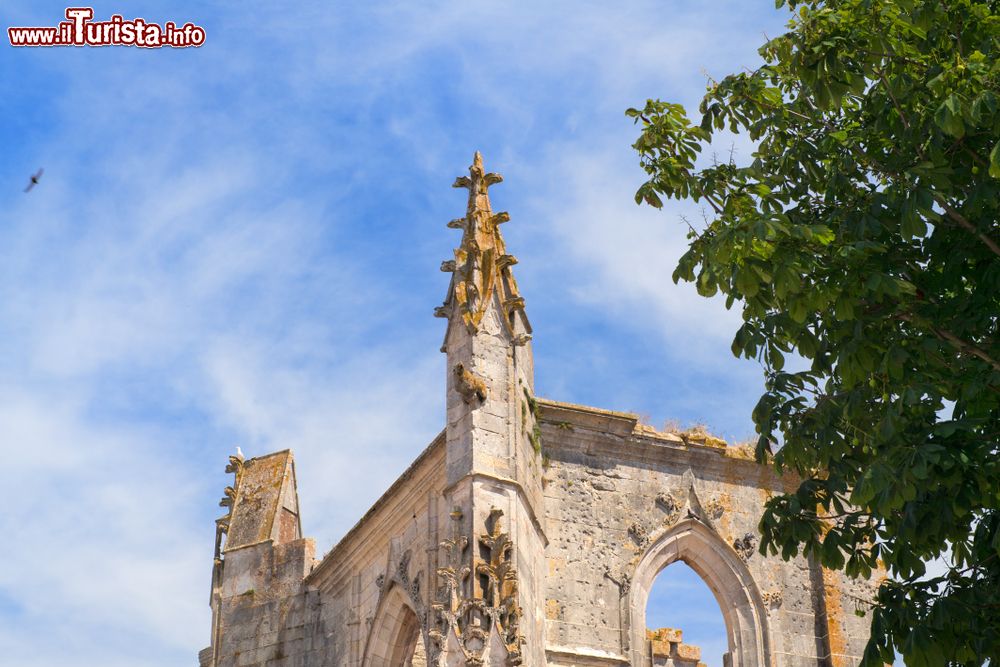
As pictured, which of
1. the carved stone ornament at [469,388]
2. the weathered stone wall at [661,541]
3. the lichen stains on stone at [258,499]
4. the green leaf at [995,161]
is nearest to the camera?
the green leaf at [995,161]

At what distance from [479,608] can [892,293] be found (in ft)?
17.3

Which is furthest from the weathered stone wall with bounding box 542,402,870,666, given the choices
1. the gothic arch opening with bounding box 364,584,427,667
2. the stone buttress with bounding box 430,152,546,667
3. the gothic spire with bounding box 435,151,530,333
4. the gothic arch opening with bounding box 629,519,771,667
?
the gothic arch opening with bounding box 364,584,427,667

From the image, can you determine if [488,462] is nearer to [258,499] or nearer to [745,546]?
[745,546]

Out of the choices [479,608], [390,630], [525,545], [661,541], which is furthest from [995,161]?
[390,630]

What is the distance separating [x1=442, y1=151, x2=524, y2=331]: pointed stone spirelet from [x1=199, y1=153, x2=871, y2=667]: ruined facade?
0.02 metres

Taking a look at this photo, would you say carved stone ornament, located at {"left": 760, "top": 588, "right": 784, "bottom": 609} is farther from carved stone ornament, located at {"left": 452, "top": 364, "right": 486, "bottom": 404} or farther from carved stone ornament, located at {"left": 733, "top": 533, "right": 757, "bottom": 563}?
carved stone ornament, located at {"left": 452, "top": 364, "right": 486, "bottom": 404}

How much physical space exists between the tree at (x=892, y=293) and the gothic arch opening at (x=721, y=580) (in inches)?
214

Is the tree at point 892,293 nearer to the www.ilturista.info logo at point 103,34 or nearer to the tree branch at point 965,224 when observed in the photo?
the tree branch at point 965,224

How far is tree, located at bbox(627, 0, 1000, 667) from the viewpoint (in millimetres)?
8688

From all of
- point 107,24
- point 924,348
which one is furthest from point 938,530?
point 107,24

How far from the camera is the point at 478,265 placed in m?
14.6

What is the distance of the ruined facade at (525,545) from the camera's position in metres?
13.2

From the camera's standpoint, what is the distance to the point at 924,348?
902cm

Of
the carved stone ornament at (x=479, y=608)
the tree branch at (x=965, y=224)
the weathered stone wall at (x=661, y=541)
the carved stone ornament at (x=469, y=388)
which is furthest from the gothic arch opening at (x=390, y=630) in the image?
the tree branch at (x=965, y=224)
